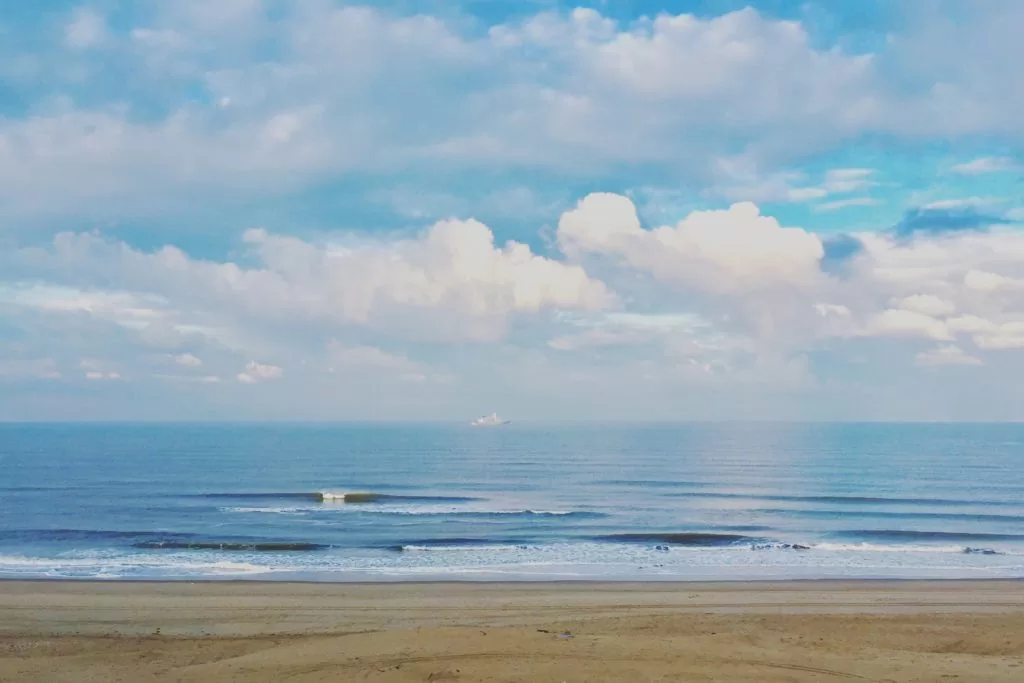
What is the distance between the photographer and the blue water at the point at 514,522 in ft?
92.7

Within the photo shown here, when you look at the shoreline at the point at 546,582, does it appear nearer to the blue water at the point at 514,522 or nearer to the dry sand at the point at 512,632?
the dry sand at the point at 512,632

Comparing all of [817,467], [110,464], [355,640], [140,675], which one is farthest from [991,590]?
[110,464]

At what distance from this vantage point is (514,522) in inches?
1567

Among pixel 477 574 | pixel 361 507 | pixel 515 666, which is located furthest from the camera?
pixel 361 507

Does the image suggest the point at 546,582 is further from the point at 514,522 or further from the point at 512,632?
the point at 514,522

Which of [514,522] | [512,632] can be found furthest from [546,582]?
[514,522]

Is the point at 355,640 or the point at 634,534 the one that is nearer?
the point at 355,640

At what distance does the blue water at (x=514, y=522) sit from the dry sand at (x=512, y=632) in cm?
334

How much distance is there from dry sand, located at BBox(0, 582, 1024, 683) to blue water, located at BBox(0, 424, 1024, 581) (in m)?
3.34

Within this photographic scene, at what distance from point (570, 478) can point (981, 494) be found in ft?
104

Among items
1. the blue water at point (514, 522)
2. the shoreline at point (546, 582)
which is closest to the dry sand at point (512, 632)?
the shoreline at point (546, 582)

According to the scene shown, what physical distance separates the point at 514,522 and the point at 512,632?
23651 mm

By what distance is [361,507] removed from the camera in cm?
4716

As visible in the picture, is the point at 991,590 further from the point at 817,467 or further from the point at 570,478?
the point at 817,467
